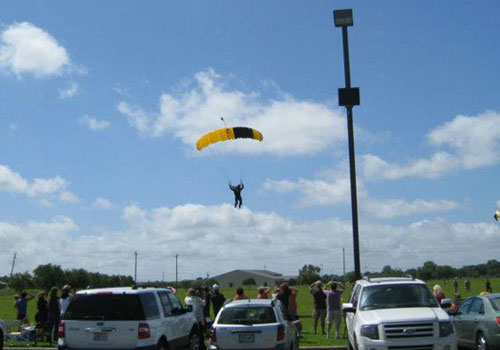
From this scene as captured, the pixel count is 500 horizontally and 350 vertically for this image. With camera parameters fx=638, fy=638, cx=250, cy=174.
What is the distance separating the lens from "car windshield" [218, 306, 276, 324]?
12547 millimetres

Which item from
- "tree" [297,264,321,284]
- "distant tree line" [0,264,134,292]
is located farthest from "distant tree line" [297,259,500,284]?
"distant tree line" [0,264,134,292]

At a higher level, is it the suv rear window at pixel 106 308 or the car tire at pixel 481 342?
the suv rear window at pixel 106 308

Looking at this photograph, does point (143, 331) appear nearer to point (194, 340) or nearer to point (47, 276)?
point (194, 340)

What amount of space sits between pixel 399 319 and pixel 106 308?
5.37 meters

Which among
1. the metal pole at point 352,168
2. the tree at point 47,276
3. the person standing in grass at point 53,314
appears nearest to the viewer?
the metal pole at point 352,168

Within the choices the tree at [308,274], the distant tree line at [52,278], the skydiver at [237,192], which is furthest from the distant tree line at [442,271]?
the skydiver at [237,192]

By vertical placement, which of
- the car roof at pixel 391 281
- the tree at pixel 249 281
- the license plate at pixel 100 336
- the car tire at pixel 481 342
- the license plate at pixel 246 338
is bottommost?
the car tire at pixel 481 342

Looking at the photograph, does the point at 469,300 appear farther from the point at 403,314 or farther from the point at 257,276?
the point at 257,276

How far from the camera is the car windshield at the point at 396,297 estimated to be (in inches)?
498

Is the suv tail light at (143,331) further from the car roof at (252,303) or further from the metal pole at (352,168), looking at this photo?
the metal pole at (352,168)

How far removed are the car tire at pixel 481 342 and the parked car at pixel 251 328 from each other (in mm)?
4175

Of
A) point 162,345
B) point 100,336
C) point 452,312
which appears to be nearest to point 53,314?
point 162,345

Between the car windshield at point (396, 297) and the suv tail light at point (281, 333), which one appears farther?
the car windshield at point (396, 297)

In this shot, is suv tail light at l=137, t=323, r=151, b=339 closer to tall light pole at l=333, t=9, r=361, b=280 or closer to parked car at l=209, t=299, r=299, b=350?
parked car at l=209, t=299, r=299, b=350
